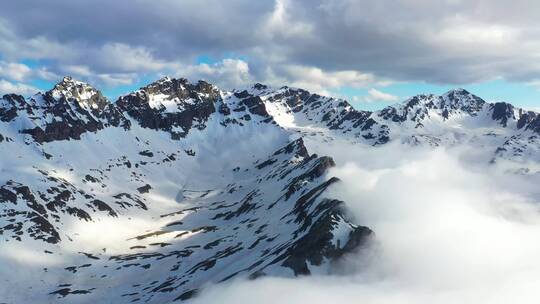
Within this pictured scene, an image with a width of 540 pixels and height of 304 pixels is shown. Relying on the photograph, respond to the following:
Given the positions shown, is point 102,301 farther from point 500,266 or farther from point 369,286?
point 500,266

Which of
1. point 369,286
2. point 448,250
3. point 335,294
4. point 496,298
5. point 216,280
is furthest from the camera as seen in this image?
point 448,250

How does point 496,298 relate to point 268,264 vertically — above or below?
below

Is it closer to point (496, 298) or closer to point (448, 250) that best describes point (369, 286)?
point (496, 298)

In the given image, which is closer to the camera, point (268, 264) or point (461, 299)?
point (461, 299)

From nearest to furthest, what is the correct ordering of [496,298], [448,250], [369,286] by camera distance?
[369,286], [496,298], [448,250]

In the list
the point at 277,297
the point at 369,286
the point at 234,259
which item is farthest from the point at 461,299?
the point at 234,259

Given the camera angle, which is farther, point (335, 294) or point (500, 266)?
point (500, 266)

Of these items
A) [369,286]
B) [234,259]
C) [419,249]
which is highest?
[234,259]

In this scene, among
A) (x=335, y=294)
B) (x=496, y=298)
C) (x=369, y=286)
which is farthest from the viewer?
(x=496, y=298)

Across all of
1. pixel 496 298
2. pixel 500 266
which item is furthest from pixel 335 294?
pixel 500 266
